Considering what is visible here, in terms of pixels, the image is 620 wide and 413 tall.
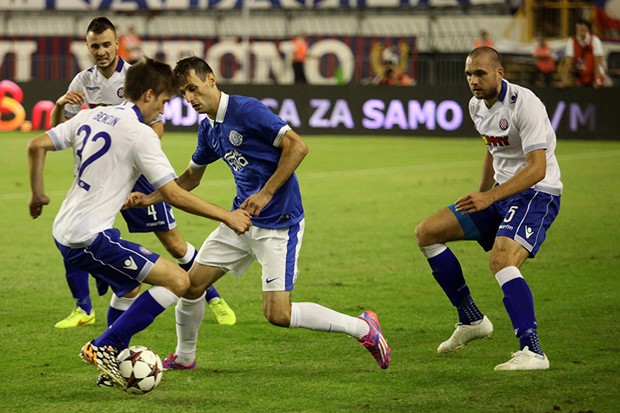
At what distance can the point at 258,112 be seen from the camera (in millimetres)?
6727

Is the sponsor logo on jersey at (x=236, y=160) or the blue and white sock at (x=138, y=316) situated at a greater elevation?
the sponsor logo on jersey at (x=236, y=160)

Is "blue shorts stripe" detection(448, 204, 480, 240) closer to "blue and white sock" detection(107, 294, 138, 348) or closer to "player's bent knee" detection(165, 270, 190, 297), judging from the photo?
"player's bent knee" detection(165, 270, 190, 297)

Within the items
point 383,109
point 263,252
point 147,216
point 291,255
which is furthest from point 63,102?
point 383,109

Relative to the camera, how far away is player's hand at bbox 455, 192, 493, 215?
272 inches

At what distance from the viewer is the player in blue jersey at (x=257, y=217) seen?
6.64 meters

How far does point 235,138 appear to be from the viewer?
6.75 metres

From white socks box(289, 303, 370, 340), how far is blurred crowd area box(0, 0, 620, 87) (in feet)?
70.0

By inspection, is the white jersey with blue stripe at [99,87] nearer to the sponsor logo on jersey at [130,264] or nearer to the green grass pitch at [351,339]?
the green grass pitch at [351,339]

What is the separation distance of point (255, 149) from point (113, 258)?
112 cm

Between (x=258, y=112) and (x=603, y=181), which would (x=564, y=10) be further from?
(x=258, y=112)

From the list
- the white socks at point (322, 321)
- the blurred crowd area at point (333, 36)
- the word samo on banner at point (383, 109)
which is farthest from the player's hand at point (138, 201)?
the blurred crowd area at point (333, 36)

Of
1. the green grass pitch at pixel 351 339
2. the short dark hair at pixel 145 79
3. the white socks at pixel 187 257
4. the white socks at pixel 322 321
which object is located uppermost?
the short dark hair at pixel 145 79

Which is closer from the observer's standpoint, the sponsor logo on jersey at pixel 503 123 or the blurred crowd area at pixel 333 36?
the sponsor logo on jersey at pixel 503 123

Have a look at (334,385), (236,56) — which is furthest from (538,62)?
(334,385)
